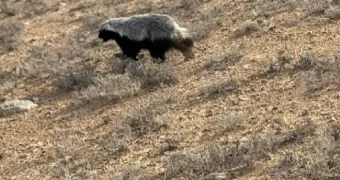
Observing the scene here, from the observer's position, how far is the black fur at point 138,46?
34.5 feet

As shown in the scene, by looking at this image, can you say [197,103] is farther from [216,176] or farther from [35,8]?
[35,8]

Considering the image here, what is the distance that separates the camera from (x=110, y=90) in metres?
9.73

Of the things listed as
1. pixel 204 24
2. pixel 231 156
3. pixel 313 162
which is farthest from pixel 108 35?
pixel 313 162

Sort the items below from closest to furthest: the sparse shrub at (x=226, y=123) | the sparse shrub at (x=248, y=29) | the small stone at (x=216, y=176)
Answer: the small stone at (x=216, y=176)
the sparse shrub at (x=226, y=123)
the sparse shrub at (x=248, y=29)

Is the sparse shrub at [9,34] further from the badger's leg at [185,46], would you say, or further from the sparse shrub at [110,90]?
the badger's leg at [185,46]

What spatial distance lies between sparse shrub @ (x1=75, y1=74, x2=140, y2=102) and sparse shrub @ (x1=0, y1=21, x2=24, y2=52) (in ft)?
15.3

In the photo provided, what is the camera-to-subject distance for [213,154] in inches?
270

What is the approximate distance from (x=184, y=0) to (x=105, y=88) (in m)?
5.13

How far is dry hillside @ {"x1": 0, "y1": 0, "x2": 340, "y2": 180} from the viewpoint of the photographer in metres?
6.87

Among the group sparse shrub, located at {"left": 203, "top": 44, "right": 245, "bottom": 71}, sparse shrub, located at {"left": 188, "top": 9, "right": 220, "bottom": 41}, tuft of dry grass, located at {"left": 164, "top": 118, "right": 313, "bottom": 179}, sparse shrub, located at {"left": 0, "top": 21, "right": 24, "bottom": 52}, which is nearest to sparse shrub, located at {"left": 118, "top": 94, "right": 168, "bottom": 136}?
tuft of dry grass, located at {"left": 164, "top": 118, "right": 313, "bottom": 179}

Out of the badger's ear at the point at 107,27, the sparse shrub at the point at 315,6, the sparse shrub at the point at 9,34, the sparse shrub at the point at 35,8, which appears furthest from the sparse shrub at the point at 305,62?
the sparse shrub at the point at 35,8

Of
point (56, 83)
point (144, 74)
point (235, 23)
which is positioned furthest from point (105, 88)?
point (235, 23)

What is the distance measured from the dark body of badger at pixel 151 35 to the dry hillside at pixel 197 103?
23 centimetres

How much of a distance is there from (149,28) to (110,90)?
157 centimetres
